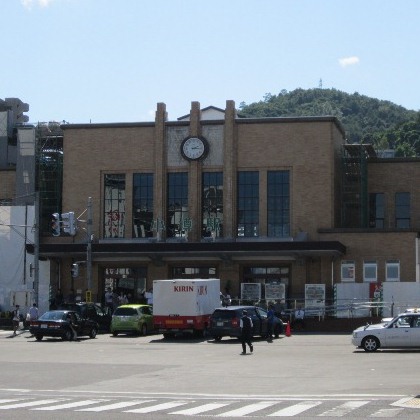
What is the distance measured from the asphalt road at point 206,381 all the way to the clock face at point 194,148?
21794mm

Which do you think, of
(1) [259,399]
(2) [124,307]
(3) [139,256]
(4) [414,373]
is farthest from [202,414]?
(3) [139,256]

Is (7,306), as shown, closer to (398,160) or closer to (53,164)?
(53,164)

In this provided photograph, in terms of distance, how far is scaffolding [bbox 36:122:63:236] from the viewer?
213 ft

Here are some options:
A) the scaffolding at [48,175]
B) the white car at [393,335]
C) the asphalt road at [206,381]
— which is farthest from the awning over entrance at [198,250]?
the white car at [393,335]

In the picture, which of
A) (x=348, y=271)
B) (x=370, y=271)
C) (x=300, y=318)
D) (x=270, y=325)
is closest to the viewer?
→ (x=270, y=325)

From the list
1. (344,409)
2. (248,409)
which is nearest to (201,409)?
(248,409)

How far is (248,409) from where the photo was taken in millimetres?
18297

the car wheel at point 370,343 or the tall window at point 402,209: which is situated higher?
the tall window at point 402,209

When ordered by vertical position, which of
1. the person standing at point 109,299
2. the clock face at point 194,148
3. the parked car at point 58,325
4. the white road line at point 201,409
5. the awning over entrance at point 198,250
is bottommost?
the white road line at point 201,409

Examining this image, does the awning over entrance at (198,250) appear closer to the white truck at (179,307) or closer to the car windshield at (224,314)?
the white truck at (179,307)

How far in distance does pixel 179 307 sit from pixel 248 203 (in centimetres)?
1638

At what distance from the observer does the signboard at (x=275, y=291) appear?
56344 mm

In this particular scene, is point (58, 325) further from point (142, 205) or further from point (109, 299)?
point (142, 205)

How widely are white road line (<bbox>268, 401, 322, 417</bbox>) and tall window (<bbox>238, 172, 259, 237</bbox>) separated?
40.5 m
